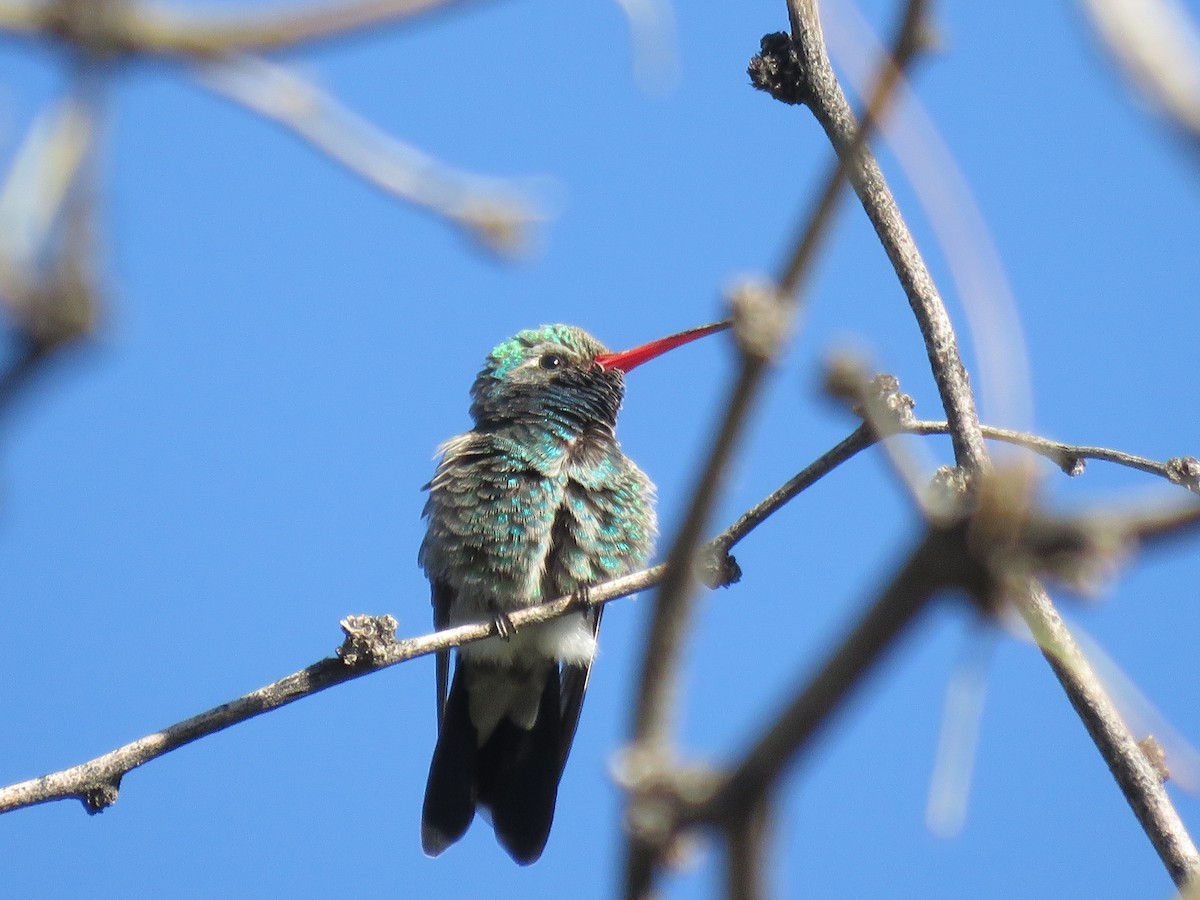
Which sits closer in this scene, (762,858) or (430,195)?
(762,858)

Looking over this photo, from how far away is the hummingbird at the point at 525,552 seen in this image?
19.1 feet

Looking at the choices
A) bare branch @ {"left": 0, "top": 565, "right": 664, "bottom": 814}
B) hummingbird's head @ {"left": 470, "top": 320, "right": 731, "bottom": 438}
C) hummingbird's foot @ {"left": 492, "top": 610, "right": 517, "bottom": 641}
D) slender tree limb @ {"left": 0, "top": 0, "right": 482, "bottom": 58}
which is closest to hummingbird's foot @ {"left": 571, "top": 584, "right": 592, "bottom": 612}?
bare branch @ {"left": 0, "top": 565, "right": 664, "bottom": 814}

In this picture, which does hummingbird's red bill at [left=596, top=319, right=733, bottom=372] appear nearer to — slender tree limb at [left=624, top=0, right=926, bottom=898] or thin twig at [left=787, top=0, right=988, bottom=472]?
thin twig at [left=787, top=0, right=988, bottom=472]

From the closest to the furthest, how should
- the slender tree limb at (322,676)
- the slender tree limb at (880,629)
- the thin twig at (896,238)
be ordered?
1. the slender tree limb at (880,629)
2. the thin twig at (896,238)
3. the slender tree limb at (322,676)

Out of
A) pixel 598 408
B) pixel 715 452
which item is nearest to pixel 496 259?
pixel 715 452

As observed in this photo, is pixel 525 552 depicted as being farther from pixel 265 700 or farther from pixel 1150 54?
pixel 1150 54

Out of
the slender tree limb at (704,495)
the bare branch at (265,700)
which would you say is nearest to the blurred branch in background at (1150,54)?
the slender tree limb at (704,495)

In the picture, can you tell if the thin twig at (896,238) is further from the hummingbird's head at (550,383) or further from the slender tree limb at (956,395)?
the hummingbird's head at (550,383)

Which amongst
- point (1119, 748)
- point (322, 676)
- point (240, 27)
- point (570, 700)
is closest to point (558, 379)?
point (570, 700)

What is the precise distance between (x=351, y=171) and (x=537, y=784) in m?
5.38

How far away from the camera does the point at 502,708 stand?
6.63m

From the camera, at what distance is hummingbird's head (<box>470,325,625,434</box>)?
20.8ft

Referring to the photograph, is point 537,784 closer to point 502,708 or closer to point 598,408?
point 502,708

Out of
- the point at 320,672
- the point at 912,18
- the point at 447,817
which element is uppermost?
the point at 447,817
